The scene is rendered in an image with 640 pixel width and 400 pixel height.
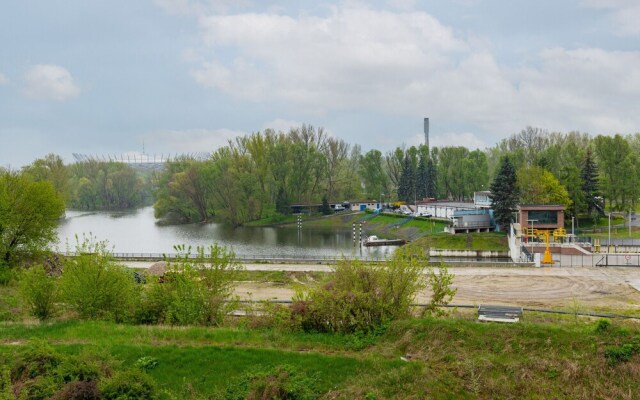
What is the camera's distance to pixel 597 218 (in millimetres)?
61125

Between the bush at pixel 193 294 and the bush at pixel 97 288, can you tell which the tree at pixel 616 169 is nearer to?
the bush at pixel 193 294

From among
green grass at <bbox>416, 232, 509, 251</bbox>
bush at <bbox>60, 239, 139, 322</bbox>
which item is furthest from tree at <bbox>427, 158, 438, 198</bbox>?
bush at <bbox>60, 239, 139, 322</bbox>

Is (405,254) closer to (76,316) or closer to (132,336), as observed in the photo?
(132,336)

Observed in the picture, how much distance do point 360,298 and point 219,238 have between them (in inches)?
2147

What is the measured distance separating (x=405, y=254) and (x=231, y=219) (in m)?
70.1

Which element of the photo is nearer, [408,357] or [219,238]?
[408,357]

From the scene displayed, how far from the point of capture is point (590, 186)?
59250mm

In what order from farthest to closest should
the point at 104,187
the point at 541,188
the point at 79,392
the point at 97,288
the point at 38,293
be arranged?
the point at 104,187
the point at 541,188
the point at 38,293
the point at 97,288
the point at 79,392

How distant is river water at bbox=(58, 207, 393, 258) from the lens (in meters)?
57.4

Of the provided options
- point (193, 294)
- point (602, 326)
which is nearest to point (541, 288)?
point (602, 326)

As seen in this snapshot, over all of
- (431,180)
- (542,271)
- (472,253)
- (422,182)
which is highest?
(431,180)

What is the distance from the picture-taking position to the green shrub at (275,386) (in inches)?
494

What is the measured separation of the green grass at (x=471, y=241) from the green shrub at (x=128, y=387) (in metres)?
45.0

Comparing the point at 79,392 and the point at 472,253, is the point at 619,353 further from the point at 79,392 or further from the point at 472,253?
the point at 472,253
